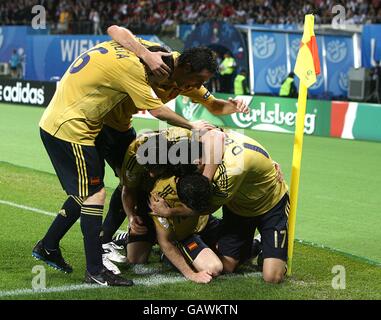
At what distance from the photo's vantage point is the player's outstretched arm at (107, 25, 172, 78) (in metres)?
5.59

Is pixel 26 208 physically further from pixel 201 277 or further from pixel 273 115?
pixel 273 115

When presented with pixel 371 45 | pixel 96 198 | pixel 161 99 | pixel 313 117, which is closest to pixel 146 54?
pixel 161 99

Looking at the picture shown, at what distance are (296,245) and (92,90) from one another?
2.91 meters

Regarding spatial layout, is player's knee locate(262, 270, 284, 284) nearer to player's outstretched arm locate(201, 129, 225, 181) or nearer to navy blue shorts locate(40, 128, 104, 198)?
player's outstretched arm locate(201, 129, 225, 181)

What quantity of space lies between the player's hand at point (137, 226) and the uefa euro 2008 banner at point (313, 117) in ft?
35.6

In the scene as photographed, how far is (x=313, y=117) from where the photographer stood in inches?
697

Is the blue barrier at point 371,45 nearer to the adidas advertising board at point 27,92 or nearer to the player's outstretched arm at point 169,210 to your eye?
the adidas advertising board at point 27,92

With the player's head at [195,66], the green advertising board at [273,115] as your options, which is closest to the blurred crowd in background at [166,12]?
the green advertising board at [273,115]

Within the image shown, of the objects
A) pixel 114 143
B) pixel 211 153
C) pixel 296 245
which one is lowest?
pixel 296 245

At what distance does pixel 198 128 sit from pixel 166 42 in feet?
64.3

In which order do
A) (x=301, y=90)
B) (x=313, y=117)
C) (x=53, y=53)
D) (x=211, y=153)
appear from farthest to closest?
1. (x=53, y=53)
2. (x=313, y=117)
3. (x=301, y=90)
4. (x=211, y=153)

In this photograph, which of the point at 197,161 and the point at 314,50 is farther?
the point at 314,50

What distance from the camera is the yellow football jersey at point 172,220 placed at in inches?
234
